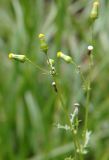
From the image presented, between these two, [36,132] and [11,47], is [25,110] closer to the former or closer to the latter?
[36,132]

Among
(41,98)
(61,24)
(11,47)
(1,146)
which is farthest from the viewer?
(11,47)

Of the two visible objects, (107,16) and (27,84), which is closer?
(27,84)

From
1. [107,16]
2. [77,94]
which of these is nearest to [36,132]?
[77,94]

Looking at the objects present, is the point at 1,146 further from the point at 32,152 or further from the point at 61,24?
the point at 61,24

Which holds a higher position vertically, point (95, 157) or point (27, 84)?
point (27, 84)

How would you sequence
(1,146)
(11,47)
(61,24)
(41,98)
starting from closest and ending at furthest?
(1,146), (61,24), (41,98), (11,47)

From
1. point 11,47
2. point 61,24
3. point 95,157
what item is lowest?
point 95,157
